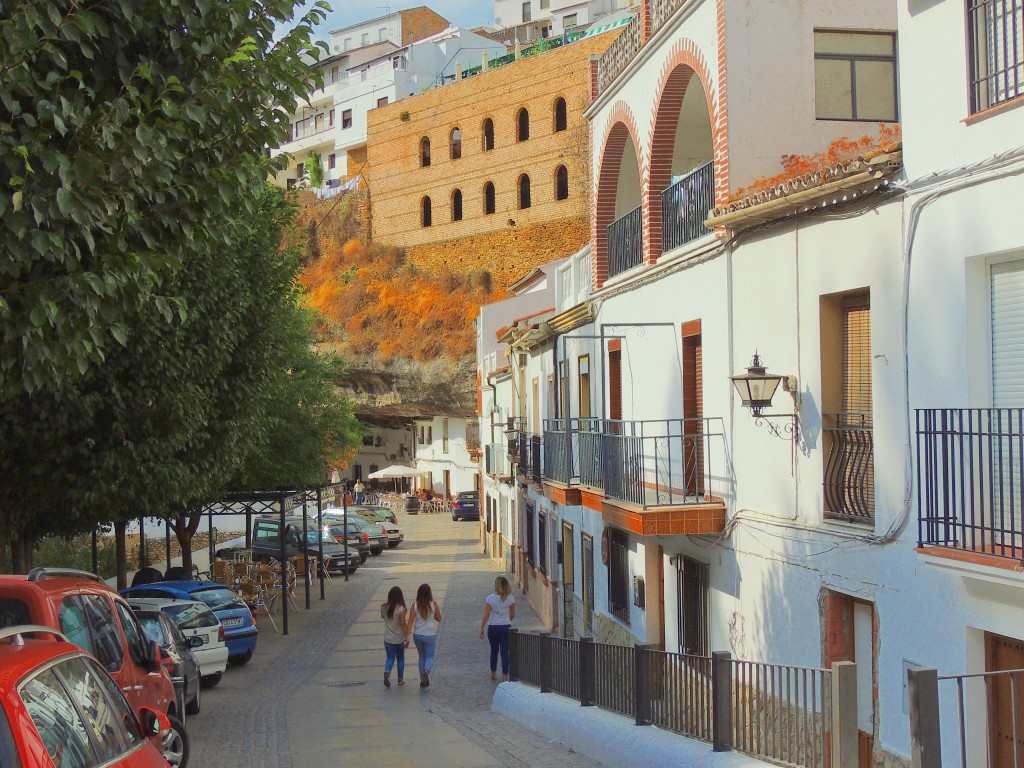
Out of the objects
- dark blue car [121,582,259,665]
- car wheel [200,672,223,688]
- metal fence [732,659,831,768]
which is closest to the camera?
metal fence [732,659,831,768]

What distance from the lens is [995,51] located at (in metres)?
7.64

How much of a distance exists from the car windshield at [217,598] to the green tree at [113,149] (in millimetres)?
11448

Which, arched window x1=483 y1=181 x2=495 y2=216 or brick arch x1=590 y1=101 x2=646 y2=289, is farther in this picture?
arched window x1=483 y1=181 x2=495 y2=216

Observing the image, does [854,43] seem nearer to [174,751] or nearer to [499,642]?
[174,751]

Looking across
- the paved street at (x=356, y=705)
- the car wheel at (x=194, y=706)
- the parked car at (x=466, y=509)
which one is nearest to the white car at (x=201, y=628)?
the paved street at (x=356, y=705)

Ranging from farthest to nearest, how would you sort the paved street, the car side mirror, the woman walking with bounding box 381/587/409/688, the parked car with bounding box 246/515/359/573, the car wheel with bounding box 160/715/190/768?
the parked car with bounding box 246/515/359/573, the woman walking with bounding box 381/587/409/688, the paved street, the car wheel with bounding box 160/715/190/768, the car side mirror

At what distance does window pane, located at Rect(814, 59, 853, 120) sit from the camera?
1206 centimetres

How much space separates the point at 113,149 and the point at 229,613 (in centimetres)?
1286

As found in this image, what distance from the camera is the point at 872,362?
9008 millimetres

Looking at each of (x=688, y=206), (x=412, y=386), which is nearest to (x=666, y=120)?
(x=688, y=206)

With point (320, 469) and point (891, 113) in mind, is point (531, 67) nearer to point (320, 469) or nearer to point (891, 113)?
point (320, 469)

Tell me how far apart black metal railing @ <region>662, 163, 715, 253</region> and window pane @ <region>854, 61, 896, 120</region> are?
182cm

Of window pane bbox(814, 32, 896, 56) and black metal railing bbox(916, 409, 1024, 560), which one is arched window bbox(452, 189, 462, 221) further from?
black metal railing bbox(916, 409, 1024, 560)

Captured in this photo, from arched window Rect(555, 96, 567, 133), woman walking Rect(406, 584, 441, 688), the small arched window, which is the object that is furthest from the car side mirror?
the small arched window
